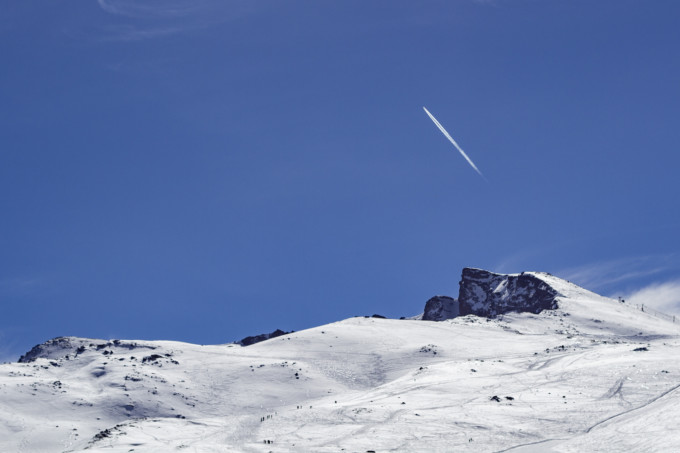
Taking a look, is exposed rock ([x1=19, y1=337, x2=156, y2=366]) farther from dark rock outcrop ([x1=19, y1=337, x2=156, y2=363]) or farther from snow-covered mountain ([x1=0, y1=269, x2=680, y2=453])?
snow-covered mountain ([x1=0, y1=269, x2=680, y2=453])

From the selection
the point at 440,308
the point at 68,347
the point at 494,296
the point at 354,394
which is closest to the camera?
the point at 354,394

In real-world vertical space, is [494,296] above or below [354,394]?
above

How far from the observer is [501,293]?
6132 inches

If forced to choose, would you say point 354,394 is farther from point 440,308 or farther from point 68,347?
point 440,308

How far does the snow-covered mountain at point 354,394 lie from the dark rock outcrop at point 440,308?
243ft

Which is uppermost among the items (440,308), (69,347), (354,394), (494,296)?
(440,308)

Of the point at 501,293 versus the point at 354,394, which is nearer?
the point at 354,394

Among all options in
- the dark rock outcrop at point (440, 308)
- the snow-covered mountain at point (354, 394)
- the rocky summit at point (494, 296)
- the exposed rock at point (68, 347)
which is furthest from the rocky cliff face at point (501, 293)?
the exposed rock at point (68, 347)

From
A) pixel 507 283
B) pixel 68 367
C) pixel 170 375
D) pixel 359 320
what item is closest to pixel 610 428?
pixel 170 375

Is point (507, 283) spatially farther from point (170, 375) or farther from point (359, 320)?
point (170, 375)

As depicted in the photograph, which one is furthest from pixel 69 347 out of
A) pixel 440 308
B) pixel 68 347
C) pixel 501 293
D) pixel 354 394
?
pixel 440 308

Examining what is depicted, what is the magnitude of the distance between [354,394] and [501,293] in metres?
105

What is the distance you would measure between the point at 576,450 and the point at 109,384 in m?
39.0

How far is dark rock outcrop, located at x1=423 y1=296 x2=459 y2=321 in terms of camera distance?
167m
